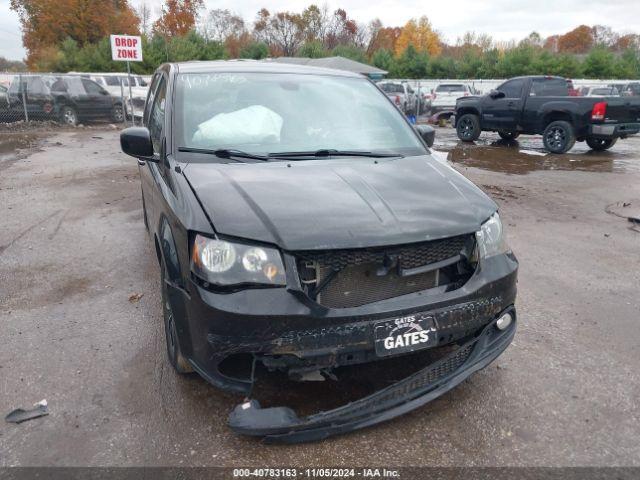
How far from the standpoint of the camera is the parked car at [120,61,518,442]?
2309mm

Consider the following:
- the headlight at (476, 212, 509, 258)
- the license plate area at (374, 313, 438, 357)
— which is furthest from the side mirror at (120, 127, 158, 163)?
the headlight at (476, 212, 509, 258)

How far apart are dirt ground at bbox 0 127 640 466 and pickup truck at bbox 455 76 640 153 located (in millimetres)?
6625

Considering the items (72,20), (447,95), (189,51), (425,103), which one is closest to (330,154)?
(447,95)

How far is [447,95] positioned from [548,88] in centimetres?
1062

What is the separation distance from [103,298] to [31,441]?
1.77m

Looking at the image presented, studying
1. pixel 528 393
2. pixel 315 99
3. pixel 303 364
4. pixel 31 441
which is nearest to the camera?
pixel 303 364

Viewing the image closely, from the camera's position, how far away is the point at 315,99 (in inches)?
152

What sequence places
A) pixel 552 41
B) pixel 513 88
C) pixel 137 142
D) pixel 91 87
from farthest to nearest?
pixel 552 41, pixel 91 87, pixel 513 88, pixel 137 142

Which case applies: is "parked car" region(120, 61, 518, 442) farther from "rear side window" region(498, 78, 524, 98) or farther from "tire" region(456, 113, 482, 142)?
"tire" region(456, 113, 482, 142)

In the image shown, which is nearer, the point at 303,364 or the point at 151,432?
the point at 303,364

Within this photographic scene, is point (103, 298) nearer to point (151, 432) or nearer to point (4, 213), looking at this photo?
point (151, 432)

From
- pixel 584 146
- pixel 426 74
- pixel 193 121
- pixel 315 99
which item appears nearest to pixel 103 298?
pixel 193 121

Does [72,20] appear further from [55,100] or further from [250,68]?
[250,68]

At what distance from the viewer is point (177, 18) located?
57312 mm
